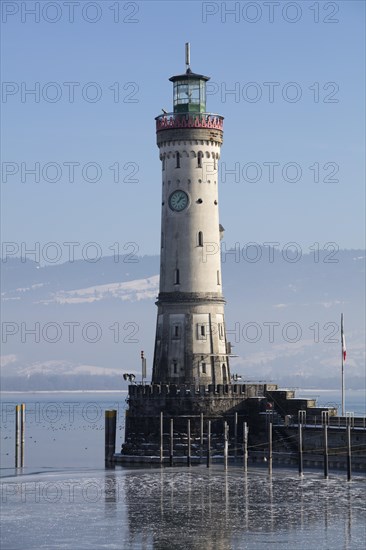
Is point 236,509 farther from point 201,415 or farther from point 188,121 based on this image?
point 188,121

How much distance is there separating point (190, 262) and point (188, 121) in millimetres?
11579

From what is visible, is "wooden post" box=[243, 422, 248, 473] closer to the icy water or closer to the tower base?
the icy water

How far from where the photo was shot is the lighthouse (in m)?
112

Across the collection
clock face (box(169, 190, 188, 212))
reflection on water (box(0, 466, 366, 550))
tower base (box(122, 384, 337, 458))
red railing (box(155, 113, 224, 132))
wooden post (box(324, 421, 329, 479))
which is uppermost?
red railing (box(155, 113, 224, 132))

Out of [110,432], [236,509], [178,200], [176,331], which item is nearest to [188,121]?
[178,200]

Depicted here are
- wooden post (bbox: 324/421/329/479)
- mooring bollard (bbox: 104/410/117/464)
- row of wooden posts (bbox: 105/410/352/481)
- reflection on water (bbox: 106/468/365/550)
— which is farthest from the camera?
mooring bollard (bbox: 104/410/117/464)

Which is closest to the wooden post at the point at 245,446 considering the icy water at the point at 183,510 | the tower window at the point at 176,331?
the icy water at the point at 183,510

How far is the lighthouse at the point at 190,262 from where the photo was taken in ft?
368

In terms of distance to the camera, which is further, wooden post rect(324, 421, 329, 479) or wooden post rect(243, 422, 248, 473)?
wooden post rect(243, 422, 248, 473)

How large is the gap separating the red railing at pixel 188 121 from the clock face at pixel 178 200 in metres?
5.54

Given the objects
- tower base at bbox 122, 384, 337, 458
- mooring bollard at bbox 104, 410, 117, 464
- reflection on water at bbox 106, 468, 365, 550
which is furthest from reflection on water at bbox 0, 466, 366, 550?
mooring bollard at bbox 104, 410, 117, 464

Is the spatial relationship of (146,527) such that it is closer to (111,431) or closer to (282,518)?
(282,518)

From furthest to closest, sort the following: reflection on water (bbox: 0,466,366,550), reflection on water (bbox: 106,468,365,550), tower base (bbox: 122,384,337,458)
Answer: tower base (bbox: 122,384,337,458)
reflection on water (bbox: 106,468,365,550)
reflection on water (bbox: 0,466,366,550)

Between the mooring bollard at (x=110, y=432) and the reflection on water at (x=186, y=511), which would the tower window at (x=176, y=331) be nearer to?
the mooring bollard at (x=110, y=432)
